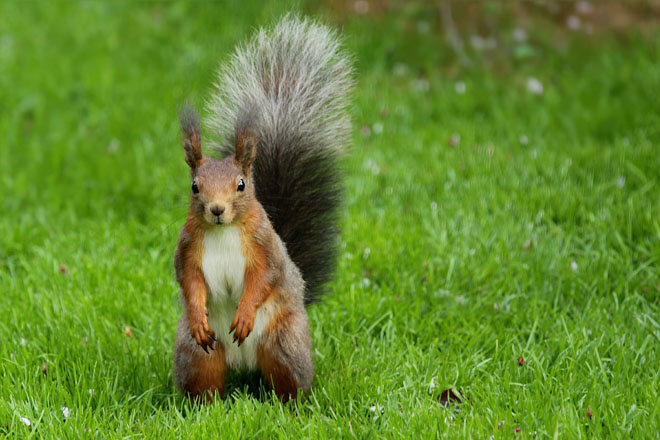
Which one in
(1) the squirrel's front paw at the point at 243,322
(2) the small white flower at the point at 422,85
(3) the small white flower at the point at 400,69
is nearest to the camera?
(1) the squirrel's front paw at the point at 243,322

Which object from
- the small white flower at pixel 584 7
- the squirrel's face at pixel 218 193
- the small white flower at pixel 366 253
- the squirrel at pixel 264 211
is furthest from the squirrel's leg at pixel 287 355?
the small white flower at pixel 584 7

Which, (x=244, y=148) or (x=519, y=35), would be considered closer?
(x=244, y=148)

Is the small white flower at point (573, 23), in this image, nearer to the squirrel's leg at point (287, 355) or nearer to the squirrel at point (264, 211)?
the squirrel at point (264, 211)

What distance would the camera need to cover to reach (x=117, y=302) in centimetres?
322

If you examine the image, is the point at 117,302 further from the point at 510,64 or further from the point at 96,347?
the point at 510,64

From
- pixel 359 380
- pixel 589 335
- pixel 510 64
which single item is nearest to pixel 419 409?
pixel 359 380

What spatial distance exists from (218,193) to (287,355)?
0.53 m

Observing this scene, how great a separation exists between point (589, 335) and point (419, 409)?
815 mm

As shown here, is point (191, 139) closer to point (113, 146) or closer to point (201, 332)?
point (201, 332)

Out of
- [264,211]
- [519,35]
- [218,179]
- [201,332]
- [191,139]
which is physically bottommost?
[201,332]

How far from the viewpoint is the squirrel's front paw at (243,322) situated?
7.55 ft

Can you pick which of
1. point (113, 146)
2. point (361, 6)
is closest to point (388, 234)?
point (113, 146)

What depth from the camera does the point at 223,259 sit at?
91.8 inches

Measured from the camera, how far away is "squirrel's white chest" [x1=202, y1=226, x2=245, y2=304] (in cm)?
232
